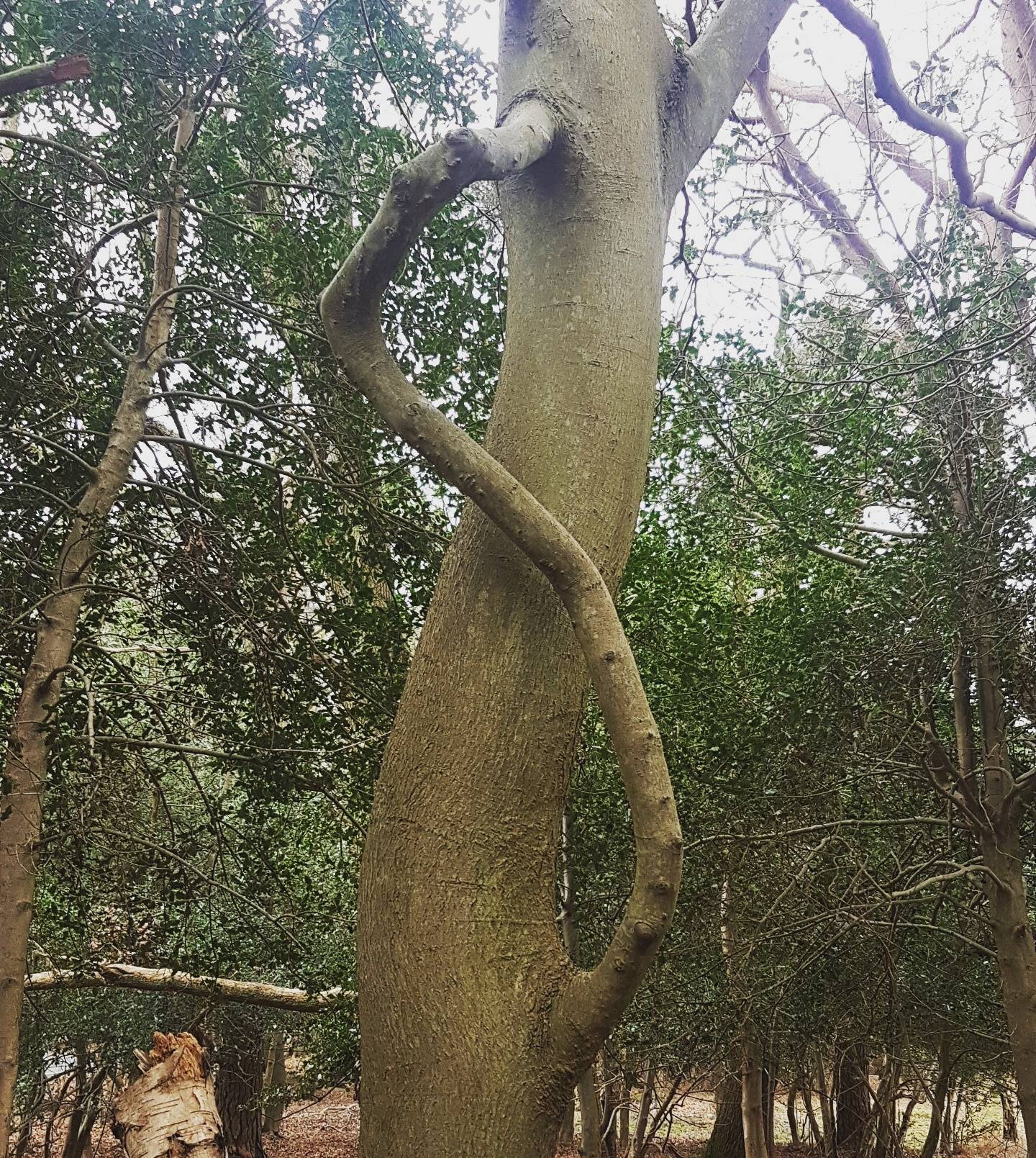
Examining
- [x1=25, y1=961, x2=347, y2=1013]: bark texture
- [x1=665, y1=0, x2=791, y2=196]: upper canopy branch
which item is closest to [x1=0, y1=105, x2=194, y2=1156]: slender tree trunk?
[x1=25, y1=961, x2=347, y2=1013]: bark texture

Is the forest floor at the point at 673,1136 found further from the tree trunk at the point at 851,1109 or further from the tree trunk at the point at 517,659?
the tree trunk at the point at 517,659

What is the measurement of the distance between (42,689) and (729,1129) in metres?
8.12

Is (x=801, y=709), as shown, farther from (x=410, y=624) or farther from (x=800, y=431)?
(x=410, y=624)

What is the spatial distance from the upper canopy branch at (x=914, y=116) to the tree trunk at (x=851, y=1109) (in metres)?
5.51

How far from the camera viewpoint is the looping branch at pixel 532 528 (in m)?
1.42

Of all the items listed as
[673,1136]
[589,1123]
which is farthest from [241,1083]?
[673,1136]

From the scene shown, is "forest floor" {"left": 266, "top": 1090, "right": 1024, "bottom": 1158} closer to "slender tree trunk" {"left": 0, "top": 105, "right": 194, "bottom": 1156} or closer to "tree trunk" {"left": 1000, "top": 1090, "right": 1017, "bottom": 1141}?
"tree trunk" {"left": 1000, "top": 1090, "right": 1017, "bottom": 1141}

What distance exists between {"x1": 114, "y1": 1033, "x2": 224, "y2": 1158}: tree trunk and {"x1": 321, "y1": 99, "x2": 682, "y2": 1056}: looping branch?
4.08ft

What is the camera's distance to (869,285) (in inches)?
155

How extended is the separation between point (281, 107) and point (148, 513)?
51.7 inches

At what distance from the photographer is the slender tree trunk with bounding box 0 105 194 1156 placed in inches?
99.2

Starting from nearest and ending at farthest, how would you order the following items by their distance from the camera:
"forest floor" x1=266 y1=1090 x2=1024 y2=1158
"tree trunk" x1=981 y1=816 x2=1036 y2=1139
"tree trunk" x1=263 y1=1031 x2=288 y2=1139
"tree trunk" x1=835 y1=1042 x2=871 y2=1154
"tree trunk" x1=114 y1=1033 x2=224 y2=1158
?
"tree trunk" x1=114 y1=1033 x2=224 y2=1158 < "tree trunk" x1=981 y1=816 x2=1036 y2=1139 < "tree trunk" x1=835 y1=1042 x2=871 y2=1154 < "tree trunk" x1=263 y1=1031 x2=288 y2=1139 < "forest floor" x1=266 y1=1090 x2=1024 y2=1158

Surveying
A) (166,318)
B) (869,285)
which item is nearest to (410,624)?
(166,318)

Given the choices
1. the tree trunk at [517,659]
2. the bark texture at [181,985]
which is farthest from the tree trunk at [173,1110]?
the tree trunk at [517,659]
